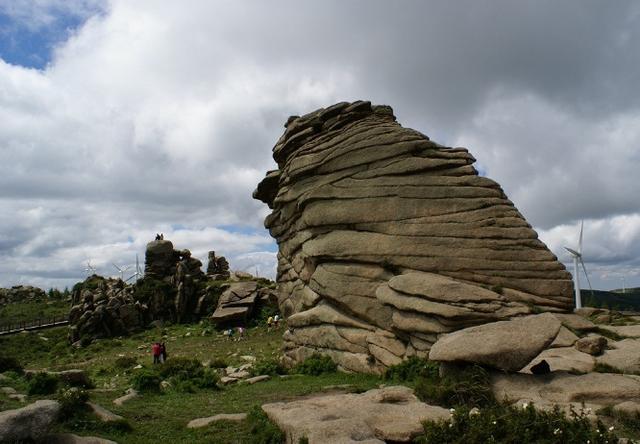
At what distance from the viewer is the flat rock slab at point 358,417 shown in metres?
13.4

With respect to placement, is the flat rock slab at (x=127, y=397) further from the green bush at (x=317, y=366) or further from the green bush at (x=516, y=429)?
the green bush at (x=516, y=429)

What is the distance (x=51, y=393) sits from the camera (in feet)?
75.6

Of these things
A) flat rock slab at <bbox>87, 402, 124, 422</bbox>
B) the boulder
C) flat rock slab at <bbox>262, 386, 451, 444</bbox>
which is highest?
the boulder

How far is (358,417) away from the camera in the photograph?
15.0 meters

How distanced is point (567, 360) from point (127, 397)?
20.7 m

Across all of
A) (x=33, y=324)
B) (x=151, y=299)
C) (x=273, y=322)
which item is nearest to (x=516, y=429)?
(x=273, y=322)

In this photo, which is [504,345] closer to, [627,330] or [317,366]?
[317,366]

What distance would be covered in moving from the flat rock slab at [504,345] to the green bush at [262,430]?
22.8 ft

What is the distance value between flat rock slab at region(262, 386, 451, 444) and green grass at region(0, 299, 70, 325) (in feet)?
274

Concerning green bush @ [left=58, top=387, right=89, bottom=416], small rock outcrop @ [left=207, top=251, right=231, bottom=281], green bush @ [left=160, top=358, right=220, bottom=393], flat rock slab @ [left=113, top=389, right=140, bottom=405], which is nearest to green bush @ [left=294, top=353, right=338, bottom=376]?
green bush @ [left=160, top=358, right=220, bottom=393]

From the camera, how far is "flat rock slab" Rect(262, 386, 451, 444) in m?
13.4

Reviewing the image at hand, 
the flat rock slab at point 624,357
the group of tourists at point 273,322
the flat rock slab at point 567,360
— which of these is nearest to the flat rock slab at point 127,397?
the flat rock slab at point 567,360

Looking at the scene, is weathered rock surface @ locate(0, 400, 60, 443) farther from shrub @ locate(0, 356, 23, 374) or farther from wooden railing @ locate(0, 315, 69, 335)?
wooden railing @ locate(0, 315, 69, 335)

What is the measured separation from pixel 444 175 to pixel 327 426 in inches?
857
